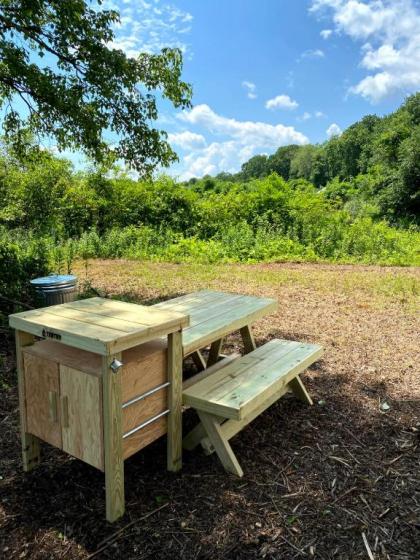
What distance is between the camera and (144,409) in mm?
2035

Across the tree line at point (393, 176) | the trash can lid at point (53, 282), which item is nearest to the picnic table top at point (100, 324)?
the trash can lid at point (53, 282)

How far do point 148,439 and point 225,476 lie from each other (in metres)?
0.46

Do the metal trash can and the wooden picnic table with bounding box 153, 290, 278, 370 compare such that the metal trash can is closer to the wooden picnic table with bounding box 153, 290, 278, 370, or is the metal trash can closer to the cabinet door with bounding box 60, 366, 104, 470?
the wooden picnic table with bounding box 153, 290, 278, 370

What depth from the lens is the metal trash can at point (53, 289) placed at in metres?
4.43

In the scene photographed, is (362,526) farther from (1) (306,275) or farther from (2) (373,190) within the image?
(2) (373,190)

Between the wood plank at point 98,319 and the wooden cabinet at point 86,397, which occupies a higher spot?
the wood plank at point 98,319

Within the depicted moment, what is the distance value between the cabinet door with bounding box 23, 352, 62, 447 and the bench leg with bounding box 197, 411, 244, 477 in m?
0.71

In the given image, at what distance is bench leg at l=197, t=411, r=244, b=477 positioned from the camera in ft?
7.18

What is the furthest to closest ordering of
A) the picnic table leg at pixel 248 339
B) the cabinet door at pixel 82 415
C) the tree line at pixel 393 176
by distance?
the tree line at pixel 393 176 → the picnic table leg at pixel 248 339 → the cabinet door at pixel 82 415

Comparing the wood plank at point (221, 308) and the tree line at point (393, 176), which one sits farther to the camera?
the tree line at point (393, 176)

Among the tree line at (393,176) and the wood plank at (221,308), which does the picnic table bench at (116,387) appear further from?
the tree line at (393,176)

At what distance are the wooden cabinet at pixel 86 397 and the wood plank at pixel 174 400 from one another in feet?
0.10

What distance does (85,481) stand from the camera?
7.12 feet

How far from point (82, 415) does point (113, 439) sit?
192 millimetres
